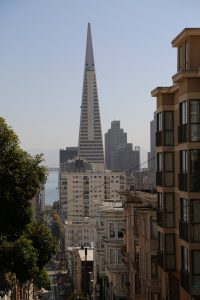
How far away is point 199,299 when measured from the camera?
859 inches

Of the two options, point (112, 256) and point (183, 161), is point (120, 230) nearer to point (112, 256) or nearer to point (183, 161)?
point (112, 256)

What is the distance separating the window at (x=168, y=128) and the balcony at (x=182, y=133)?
7.43 feet

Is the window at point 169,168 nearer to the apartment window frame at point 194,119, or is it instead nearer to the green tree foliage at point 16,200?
the apartment window frame at point 194,119

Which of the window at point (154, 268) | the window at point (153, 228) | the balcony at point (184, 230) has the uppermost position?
the balcony at point (184, 230)

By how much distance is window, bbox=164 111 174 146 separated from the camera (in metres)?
25.1

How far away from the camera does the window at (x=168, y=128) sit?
82.3ft

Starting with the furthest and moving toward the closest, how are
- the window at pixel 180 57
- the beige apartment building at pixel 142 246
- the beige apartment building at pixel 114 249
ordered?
the beige apartment building at pixel 114 249 < the beige apartment building at pixel 142 246 < the window at pixel 180 57

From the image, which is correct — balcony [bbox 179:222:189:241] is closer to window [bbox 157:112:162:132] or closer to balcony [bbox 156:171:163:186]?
balcony [bbox 156:171:163:186]

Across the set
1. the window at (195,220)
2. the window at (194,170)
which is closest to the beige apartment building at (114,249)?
the window at (195,220)

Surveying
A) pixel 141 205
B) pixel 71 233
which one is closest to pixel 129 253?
pixel 141 205

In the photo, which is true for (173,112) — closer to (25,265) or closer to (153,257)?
(153,257)

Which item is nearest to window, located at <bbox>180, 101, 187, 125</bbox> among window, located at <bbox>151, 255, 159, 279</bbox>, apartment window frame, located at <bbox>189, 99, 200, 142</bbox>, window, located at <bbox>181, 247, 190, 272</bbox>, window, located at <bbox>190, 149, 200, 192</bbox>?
apartment window frame, located at <bbox>189, 99, 200, 142</bbox>

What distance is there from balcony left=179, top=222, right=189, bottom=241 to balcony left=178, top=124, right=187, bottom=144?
3.06 metres

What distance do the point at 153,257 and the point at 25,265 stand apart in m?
14.2
